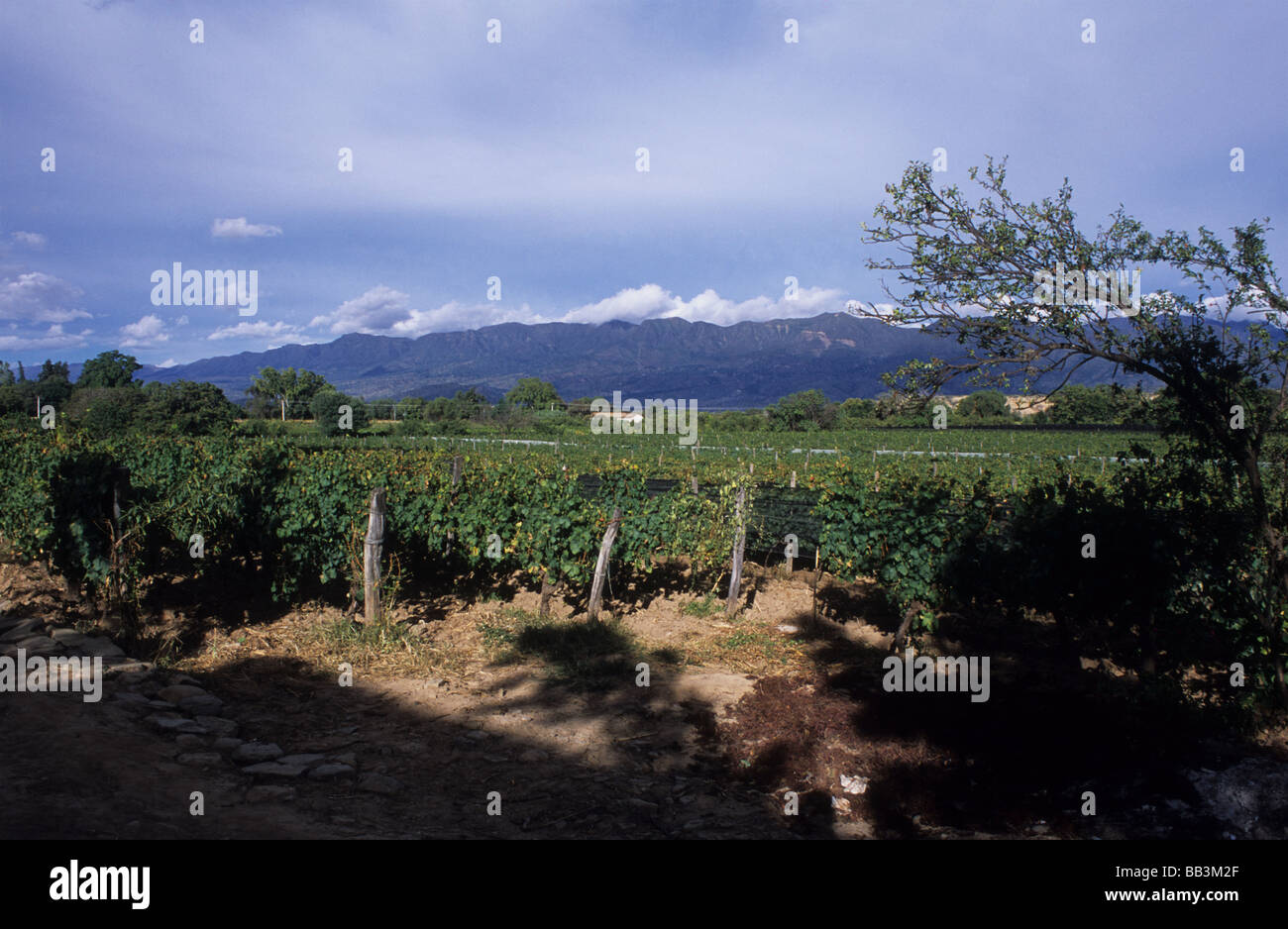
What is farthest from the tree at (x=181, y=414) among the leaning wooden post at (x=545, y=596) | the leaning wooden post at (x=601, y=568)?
the leaning wooden post at (x=601, y=568)

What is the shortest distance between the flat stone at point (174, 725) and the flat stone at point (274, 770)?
830 millimetres

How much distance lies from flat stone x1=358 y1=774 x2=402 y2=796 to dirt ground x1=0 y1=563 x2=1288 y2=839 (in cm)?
2

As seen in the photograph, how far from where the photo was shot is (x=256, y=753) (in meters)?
5.09

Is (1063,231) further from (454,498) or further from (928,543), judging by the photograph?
(454,498)

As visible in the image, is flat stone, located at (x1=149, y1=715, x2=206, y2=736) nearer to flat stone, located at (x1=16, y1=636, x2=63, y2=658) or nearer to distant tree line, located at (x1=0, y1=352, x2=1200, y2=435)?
flat stone, located at (x1=16, y1=636, x2=63, y2=658)

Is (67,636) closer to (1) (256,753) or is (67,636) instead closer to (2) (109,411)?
(1) (256,753)

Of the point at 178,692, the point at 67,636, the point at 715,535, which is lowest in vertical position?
the point at 178,692

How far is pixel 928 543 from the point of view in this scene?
7297 mm

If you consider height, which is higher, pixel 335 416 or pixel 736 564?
pixel 335 416

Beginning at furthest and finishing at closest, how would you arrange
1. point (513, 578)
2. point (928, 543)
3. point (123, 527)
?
1. point (513, 578)
2. point (123, 527)
3. point (928, 543)

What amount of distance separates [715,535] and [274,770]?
609cm

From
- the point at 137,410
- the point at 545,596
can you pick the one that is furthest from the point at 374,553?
the point at 137,410

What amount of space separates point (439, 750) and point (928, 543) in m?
4.99

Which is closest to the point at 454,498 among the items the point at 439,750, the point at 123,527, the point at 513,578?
the point at 513,578
